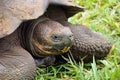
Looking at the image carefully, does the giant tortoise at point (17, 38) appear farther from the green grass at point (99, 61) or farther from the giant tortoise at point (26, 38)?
the green grass at point (99, 61)

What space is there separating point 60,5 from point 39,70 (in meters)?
0.50

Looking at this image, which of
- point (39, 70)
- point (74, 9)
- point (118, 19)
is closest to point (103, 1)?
point (118, 19)

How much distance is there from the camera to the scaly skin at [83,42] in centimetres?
314

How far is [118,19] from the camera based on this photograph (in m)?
4.11

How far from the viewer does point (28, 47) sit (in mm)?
2910

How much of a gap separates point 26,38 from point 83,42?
500 millimetres

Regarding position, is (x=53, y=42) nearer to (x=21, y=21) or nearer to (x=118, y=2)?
(x=21, y=21)

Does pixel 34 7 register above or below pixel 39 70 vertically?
above

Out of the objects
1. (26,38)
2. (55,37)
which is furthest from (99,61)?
(26,38)

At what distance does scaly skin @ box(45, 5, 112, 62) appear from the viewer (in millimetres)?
3143

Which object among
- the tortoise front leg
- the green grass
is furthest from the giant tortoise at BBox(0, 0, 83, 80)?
the green grass

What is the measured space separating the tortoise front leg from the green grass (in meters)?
0.23

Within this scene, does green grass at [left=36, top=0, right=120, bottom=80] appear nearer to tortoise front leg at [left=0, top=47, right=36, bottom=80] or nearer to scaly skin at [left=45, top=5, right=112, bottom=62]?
scaly skin at [left=45, top=5, right=112, bottom=62]

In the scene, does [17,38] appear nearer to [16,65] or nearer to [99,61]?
[16,65]
